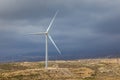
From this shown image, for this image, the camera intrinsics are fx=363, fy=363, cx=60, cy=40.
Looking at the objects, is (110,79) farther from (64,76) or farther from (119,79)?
(64,76)

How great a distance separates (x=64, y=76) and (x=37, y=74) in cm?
1318

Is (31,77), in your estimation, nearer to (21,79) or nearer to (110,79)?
(21,79)

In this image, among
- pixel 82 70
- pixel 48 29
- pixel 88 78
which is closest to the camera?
pixel 48 29

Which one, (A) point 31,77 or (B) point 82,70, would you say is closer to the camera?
(A) point 31,77

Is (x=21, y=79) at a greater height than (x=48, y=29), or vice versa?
(x=48, y=29)

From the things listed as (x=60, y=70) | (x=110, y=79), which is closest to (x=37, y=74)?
(x=60, y=70)

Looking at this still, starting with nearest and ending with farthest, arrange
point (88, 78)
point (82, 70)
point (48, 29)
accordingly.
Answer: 1. point (48, 29)
2. point (88, 78)
3. point (82, 70)

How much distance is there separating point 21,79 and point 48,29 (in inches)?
967

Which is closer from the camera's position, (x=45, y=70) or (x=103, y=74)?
(x=45, y=70)

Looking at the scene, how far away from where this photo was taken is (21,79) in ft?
513

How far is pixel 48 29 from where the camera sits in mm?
154750

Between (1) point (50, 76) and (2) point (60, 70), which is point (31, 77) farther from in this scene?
(2) point (60, 70)

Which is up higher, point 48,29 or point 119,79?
point 48,29

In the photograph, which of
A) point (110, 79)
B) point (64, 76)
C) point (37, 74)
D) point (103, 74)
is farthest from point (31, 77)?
point (103, 74)
